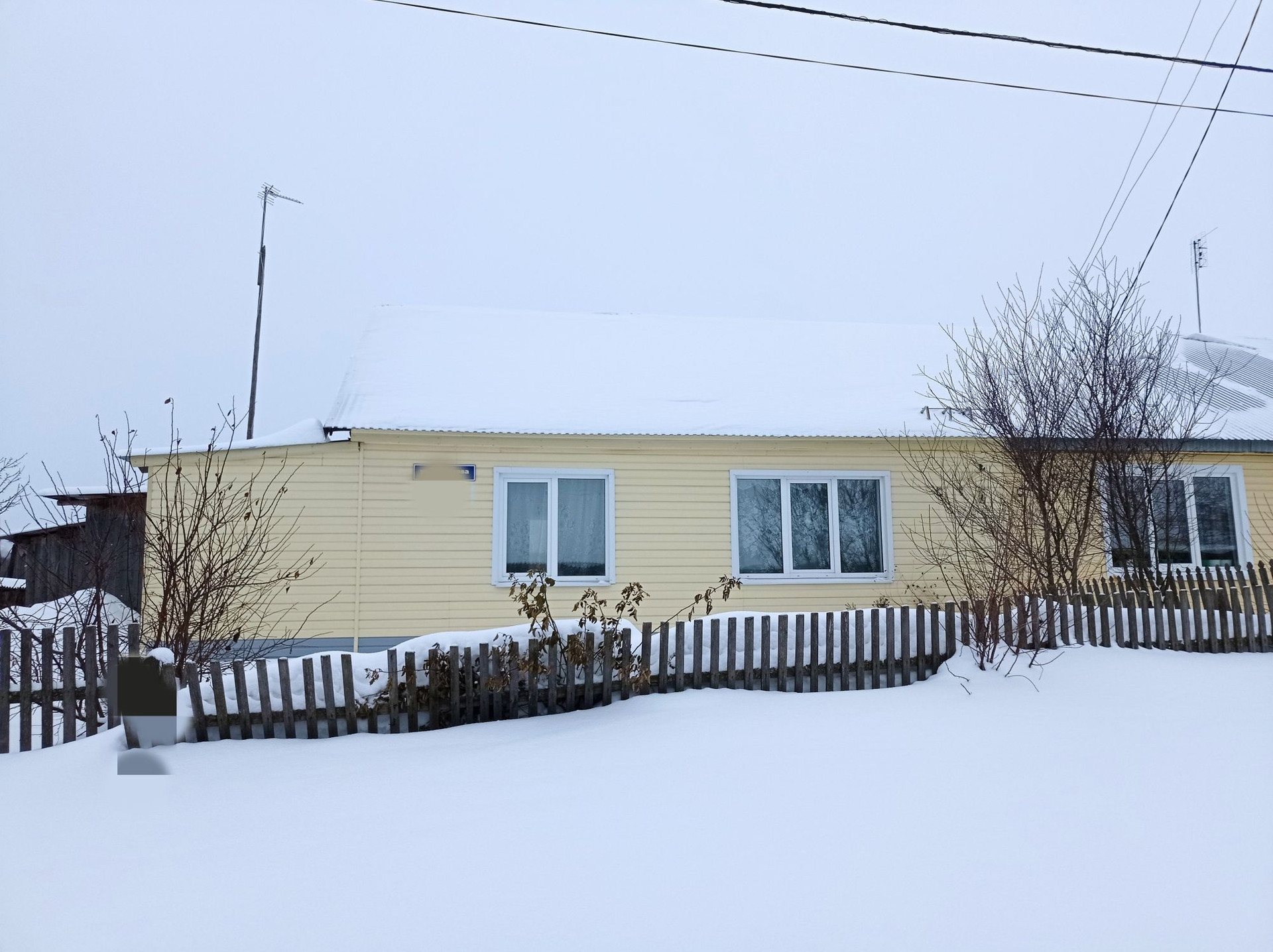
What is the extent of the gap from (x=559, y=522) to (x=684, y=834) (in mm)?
6728

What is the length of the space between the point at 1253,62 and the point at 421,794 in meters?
10.3

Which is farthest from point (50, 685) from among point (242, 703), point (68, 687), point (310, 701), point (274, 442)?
point (274, 442)

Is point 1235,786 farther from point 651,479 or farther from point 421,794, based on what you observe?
point 651,479

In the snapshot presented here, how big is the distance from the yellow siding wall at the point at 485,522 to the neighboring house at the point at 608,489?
0.02 m

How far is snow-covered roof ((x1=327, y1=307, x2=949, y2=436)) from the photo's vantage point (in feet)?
34.2

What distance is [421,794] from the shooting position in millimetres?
4340

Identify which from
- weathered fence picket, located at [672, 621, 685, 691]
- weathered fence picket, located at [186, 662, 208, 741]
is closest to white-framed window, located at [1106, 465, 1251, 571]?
weathered fence picket, located at [672, 621, 685, 691]

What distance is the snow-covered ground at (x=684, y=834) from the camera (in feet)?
10.1

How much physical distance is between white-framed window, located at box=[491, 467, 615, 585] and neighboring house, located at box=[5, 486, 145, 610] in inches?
156

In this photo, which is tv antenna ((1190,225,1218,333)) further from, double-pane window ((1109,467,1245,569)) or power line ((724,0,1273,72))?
power line ((724,0,1273,72))

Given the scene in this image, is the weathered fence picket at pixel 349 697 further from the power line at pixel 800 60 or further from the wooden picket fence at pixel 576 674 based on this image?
the power line at pixel 800 60

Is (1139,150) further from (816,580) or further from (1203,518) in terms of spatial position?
(816,580)

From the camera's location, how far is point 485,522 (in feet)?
33.1

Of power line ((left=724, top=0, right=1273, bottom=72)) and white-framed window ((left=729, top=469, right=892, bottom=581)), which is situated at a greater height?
power line ((left=724, top=0, right=1273, bottom=72))
